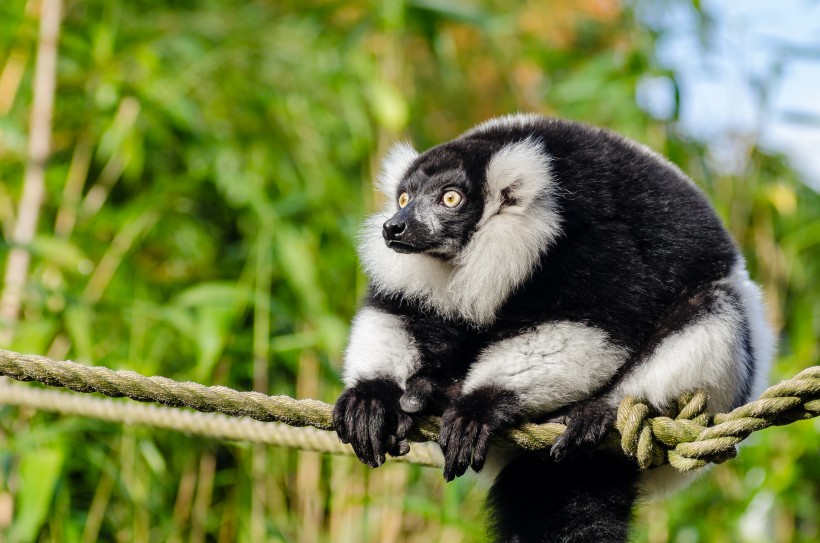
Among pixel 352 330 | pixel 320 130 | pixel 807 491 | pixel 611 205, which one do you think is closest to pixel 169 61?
pixel 320 130

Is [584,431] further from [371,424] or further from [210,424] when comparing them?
[210,424]

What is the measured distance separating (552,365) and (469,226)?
586mm

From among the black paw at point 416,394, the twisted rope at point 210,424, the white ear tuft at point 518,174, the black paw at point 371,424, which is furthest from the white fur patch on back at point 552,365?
the twisted rope at point 210,424

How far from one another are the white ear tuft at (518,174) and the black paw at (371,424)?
27.8 inches

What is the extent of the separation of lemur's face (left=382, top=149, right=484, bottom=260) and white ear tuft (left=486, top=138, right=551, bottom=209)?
0.07 metres

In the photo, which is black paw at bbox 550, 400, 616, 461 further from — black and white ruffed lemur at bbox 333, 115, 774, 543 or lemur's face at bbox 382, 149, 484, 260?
lemur's face at bbox 382, 149, 484, 260

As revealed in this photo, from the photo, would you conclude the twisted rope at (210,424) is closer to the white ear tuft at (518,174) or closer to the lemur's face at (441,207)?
the lemur's face at (441,207)

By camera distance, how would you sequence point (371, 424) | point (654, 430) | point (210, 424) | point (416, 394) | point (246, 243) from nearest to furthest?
point (654, 430) < point (371, 424) < point (416, 394) < point (210, 424) < point (246, 243)

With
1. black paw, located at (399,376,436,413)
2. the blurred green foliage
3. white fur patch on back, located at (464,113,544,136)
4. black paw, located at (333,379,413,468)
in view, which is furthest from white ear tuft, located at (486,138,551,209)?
the blurred green foliage

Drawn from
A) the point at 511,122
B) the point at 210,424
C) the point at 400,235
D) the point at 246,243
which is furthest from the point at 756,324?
the point at 246,243

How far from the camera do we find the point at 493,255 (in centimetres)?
262

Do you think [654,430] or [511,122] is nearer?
[654,430]

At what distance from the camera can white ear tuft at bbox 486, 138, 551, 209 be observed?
2578 millimetres

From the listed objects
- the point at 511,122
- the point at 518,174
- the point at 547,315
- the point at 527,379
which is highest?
the point at 511,122
